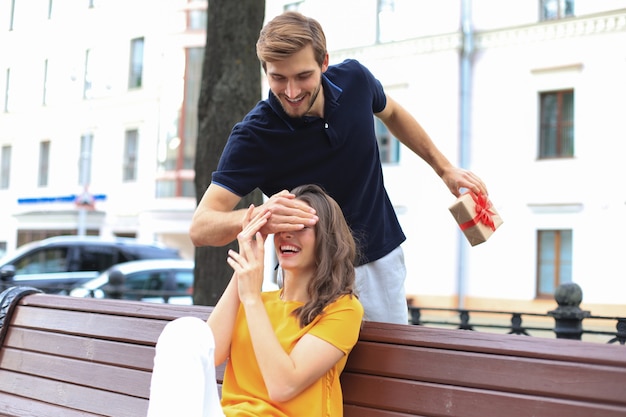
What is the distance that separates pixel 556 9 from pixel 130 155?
1596 cm

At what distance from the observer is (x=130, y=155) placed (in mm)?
28859

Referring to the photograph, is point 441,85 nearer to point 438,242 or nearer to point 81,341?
point 438,242

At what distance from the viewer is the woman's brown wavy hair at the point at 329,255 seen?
272cm

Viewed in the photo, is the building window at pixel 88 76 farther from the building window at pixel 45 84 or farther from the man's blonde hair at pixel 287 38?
the man's blonde hair at pixel 287 38

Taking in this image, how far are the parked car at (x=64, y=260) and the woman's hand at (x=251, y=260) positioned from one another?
11649 mm

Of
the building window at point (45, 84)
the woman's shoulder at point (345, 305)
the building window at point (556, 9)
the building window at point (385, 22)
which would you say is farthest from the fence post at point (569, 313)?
the building window at point (45, 84)

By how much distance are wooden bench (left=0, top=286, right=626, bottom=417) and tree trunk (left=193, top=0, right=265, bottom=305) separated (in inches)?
79.4

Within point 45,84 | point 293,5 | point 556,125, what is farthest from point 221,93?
point 45,84

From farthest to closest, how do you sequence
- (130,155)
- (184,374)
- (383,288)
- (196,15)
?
1. (130,155)
2. (196,15)
3. (383,288)
4. (184,374)

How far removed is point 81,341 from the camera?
379 cm

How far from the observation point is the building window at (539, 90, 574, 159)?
16453 mm

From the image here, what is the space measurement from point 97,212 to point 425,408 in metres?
27.6

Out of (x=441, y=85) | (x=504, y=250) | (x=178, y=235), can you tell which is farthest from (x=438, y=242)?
(x=178, y=235)

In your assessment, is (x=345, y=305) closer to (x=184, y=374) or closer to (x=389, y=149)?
(x=184, y=374)
